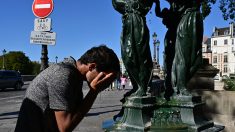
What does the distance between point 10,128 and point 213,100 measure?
5210 mm

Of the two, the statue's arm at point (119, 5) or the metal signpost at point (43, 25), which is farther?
the metal signpost at point (43, 25)

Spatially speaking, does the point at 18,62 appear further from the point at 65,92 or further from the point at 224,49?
the point at 65,92

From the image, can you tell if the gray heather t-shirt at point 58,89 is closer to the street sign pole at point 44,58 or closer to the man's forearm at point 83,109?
the man's forearm at point 83,109

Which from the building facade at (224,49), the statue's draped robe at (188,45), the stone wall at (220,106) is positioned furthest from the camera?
the building facade at (224,49)

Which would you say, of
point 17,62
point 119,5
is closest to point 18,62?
point 17,62

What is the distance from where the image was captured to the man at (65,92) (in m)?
2.40

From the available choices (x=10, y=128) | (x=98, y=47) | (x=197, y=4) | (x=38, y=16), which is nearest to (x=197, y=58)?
(x=197, y=4)

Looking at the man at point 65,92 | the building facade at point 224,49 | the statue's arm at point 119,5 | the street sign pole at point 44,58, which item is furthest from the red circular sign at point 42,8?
the building facade at point 224,49

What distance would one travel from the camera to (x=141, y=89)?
13.1 feet

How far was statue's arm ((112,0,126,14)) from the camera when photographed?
4.03 meters

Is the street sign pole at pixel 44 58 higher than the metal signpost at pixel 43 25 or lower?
lower

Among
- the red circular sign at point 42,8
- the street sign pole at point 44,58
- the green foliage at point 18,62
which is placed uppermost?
the green foliage at point 18,62

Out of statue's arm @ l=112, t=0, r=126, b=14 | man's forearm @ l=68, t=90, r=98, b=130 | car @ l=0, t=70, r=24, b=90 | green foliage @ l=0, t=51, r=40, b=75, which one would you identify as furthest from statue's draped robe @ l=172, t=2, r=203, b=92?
green foliage @ l=0, t=51, r=40, b=75

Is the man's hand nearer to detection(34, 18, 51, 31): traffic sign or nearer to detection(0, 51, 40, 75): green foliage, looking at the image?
detection(34, 18, 51, 31): traffic sign
